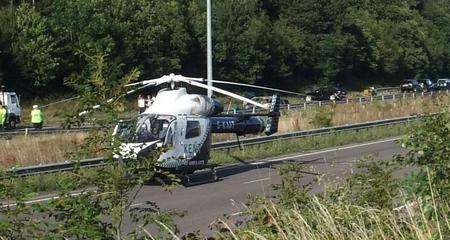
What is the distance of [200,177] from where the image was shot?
2012 cm

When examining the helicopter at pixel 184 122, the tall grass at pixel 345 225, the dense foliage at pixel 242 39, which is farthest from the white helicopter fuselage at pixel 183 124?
the dense foliage at pixel 242 39

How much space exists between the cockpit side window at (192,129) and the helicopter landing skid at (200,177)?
76 centimetres

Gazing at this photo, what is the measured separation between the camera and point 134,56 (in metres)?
63.6

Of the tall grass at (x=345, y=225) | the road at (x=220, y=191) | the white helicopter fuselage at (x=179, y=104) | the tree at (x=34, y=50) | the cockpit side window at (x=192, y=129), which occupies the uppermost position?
the tree at (x=34, y=50)

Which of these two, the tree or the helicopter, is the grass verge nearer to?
the helicopter

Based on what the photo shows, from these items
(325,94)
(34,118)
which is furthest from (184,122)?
(325,94)

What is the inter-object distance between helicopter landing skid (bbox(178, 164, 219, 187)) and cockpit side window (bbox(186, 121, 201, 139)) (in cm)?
76

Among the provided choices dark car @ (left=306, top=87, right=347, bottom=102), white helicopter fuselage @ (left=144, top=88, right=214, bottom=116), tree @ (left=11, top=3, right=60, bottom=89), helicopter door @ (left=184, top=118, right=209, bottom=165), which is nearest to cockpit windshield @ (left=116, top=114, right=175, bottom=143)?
white helicopter fuselage @ (left=144, top=88, right=214, bottom=116)

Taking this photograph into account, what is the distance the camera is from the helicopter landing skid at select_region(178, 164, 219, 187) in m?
18.5

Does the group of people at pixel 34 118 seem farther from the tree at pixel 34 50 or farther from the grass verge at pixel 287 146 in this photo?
the tree at pixel 34 50

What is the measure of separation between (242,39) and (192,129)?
56919mm

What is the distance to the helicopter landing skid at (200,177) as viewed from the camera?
730 inches

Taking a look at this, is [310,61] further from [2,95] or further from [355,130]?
[355,130]

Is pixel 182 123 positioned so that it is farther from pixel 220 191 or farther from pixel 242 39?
pixel 242 39
